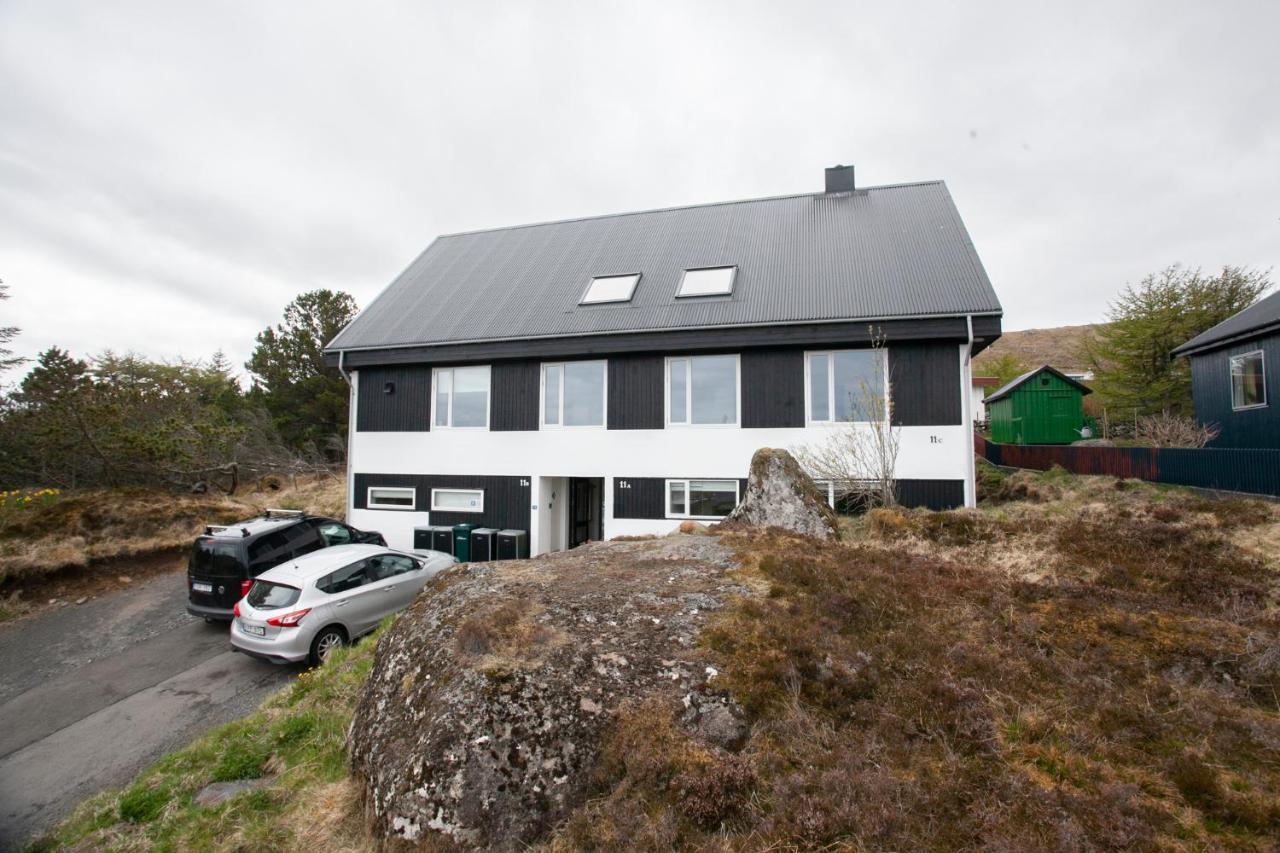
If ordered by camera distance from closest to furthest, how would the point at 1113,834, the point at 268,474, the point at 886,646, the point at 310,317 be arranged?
the point at 1113,834 < the point at 886,646 < the point at 268,474 < the point at 310,317

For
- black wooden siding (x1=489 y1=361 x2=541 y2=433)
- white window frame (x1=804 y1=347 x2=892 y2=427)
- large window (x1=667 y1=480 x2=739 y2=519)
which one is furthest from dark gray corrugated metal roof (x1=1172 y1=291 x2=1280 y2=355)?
black wooden siding (x1=489 y1=361 x2=541 y2=433)

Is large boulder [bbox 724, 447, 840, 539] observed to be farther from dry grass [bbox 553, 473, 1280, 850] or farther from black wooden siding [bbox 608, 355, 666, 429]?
black wooden siding [bbox 608, 355, 666, 429]

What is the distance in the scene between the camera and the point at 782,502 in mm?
7840

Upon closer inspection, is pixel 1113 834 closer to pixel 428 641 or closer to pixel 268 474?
pixel 428 641

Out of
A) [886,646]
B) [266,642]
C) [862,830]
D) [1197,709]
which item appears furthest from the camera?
[266,642]

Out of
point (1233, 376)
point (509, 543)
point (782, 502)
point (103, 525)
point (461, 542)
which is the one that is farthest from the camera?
point (1233, 376)

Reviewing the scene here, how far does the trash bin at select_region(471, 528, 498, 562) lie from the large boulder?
260 inches

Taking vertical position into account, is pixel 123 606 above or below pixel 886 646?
below

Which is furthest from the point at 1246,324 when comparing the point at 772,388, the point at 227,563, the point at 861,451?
the point at 227,563

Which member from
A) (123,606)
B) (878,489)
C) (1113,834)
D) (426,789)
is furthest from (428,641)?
(123,606)

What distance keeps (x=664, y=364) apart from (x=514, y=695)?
9.62m

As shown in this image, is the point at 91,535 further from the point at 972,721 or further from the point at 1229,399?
the point at 1229,399

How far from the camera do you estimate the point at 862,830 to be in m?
2.43

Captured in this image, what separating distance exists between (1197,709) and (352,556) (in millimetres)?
9523
